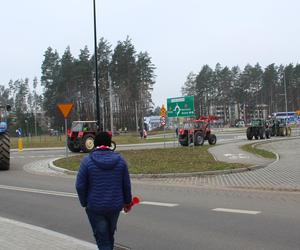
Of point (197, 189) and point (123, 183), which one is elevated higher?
point (123, 183)

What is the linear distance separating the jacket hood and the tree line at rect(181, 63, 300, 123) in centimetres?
12866

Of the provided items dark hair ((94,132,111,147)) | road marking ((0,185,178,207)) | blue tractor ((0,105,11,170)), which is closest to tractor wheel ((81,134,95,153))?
blue tractor ((0,105,11,170))

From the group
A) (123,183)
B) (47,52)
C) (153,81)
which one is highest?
(47,52)

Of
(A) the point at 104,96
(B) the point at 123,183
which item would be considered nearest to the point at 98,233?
(B) the point at 123,183

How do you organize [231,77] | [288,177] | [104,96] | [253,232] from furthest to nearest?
[231,77] → [104,96] → [288,177] → [253,232]

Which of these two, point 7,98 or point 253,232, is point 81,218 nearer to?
point 253,232

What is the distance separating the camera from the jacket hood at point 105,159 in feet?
17.3

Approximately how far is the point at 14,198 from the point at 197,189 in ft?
15.3

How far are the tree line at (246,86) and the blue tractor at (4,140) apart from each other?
11322 cm

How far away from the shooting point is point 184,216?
9.33 metres

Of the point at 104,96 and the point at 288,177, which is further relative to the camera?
the point at 104,96

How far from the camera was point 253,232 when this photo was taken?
25.3 feet

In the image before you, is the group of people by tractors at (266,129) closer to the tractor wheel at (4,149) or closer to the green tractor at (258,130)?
the green tractor at (258,130)

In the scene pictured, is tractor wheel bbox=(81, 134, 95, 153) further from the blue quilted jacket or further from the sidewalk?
the blue quilted jacket
